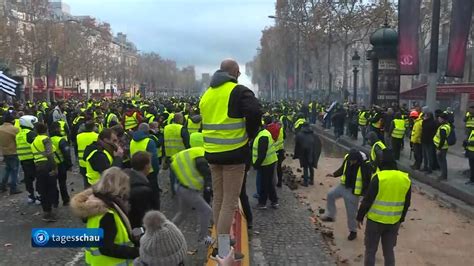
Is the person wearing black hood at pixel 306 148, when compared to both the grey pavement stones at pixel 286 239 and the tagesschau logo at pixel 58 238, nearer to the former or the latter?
the grey pavement stones at pixel 286 239

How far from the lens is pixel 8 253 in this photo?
24.4 feet

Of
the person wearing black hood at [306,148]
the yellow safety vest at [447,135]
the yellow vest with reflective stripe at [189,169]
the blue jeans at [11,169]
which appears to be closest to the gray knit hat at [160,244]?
the yellow vest with reflective stripe at [189,169]

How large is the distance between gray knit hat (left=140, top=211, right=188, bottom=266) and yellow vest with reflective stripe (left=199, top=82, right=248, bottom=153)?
155 cm

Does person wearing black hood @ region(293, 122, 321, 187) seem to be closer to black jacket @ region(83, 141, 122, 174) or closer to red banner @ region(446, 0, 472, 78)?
black jacket @ region(83, 141, 122, 174)

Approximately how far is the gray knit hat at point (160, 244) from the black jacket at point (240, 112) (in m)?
1.52

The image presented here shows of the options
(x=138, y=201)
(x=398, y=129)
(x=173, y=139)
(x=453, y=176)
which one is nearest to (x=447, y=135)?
(x=453, y=176)

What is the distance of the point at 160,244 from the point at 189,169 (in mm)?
3810

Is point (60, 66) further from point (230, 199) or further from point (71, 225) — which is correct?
point (230, 199)

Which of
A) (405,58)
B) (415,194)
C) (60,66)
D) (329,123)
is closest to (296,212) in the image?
(415,194)

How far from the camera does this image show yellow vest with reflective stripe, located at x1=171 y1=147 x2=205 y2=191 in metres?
7.07

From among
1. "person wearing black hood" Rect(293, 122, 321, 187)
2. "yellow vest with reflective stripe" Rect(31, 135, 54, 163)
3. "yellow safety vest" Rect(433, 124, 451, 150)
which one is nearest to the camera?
"yellow vest with reflective stripe" Rect(31, 135, 54, 163)

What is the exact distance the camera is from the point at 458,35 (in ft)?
61.6

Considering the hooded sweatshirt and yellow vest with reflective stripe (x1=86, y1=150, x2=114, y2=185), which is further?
the hooded sweatshirt

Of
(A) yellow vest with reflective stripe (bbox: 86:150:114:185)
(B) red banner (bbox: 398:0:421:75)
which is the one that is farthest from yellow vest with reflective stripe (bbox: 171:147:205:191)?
(B) red banner (bbox: 398:0:421:75)
